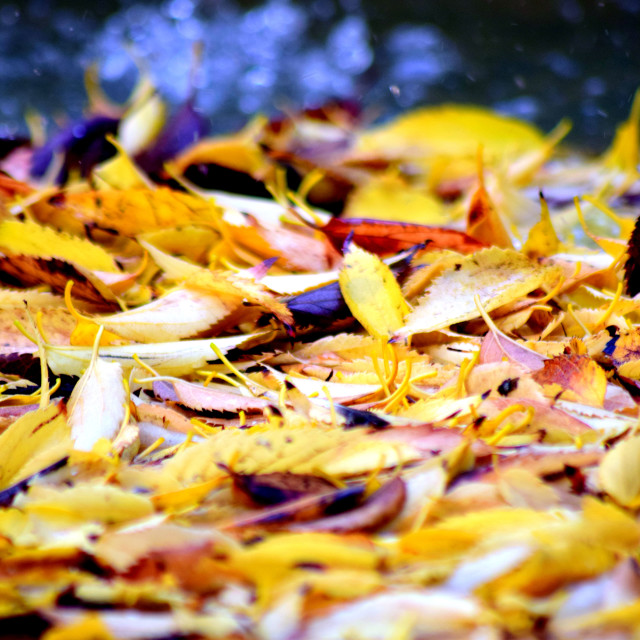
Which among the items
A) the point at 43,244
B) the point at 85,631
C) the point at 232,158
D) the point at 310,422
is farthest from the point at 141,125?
the point at 85,631

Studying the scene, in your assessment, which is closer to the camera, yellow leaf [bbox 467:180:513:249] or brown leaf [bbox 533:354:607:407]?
brown leaf [bbox 533:354:607:407]

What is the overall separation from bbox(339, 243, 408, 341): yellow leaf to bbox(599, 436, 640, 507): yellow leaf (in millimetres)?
161

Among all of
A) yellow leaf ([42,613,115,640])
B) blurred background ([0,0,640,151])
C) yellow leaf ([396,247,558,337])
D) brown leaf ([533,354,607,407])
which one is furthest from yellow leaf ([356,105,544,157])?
yellow leaf ([42,613,115,640])

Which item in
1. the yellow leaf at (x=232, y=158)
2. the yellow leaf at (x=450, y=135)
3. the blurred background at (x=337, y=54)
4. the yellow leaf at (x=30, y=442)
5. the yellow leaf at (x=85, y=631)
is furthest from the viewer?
the blurred background at (x=337, y=54)

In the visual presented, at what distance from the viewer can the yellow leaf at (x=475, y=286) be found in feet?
1.30

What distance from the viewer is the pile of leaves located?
0.21m

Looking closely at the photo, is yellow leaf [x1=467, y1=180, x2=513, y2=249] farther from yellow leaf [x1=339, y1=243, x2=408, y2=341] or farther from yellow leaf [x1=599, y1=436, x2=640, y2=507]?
yellow leaf [x1=599, y1=436, x2=640, y2=507]

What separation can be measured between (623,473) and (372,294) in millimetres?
198

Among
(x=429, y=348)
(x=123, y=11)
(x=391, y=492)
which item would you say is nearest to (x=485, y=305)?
(x=429, y=348)

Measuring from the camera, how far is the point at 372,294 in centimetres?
40

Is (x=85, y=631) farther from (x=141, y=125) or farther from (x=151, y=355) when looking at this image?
(x=141, y=125)

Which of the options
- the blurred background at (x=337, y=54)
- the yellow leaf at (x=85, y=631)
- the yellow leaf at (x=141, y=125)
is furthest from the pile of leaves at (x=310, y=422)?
the blurred background at (x=337, y=54)

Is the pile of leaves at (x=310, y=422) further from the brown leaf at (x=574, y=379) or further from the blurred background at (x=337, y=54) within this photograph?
the blurred background at (x=337, y=54)

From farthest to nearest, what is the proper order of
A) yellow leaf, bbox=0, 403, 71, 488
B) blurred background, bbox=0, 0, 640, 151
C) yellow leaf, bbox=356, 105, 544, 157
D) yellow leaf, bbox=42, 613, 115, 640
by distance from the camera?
blurred background, bbox=0, 0, 640, 151
yellow leaf, bbox=356, 105, 544, 157
yellow leaf, bbox=0, 403, 71, 488
yellow leaf, bbox=42, 613, 115, 640
